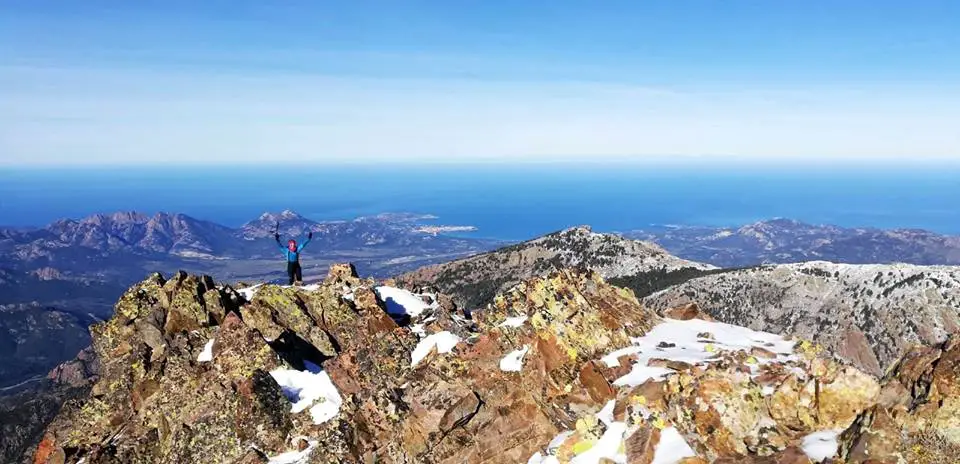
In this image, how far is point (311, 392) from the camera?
26.6m

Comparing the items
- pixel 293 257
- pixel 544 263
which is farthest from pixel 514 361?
pixel 544 263

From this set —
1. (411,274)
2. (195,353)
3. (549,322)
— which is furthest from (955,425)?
(411,274)

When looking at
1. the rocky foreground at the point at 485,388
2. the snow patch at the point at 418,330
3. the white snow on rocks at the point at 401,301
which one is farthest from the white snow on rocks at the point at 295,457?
the white snow on rocks at the point at 401,301

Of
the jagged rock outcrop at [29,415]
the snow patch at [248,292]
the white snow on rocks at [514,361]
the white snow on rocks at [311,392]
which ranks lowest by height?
the jagged rock outcrop at [29,415]

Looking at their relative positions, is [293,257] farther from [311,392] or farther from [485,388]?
[485,388]

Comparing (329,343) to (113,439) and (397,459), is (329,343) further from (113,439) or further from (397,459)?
(397,459)

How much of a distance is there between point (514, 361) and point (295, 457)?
29.2 feet

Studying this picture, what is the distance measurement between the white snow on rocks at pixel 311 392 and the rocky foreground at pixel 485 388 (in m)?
0.08

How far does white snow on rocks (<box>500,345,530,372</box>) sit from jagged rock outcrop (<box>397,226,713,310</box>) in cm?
11423

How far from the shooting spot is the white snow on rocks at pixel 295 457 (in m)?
22.3

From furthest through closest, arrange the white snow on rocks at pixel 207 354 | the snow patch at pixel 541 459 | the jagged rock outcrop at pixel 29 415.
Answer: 1. the jagged rock outcrop at pixel 29 415
2. the white snow on rocks at pixel 207 354
3. the snow patch at pixel 541 459

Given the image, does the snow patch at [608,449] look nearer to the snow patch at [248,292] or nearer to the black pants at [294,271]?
the snow patch at [248,292]

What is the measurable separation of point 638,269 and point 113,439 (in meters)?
129

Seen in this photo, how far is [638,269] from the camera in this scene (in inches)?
5704
